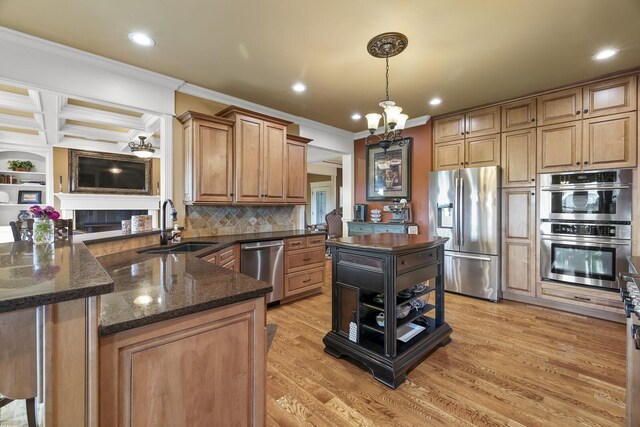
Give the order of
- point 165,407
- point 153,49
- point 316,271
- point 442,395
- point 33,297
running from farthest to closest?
point 316,271, point 153,49, point 442,395, point 165,407, point 33,297

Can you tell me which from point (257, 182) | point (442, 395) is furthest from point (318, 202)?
point (442, 395)

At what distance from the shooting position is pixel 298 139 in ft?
13.3

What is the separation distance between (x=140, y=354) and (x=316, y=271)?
10.1 ft

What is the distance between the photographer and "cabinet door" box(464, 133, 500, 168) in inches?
151

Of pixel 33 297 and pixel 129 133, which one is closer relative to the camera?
pixel 33 297

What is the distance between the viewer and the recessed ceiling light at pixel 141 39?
2.29 metres

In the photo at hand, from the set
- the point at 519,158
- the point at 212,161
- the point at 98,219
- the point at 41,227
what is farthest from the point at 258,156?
the point at 98,219

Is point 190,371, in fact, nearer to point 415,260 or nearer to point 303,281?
point 415,260

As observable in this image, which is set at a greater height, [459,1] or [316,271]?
[459,1]

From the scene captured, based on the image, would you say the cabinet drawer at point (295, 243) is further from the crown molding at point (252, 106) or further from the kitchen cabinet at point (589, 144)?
the kitchen cabinet at point (589, 144)

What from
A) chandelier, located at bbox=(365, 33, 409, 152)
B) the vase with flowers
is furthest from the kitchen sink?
chandelier, located at bbox=(365, 33, 409, 152)

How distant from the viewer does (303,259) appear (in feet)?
12.2

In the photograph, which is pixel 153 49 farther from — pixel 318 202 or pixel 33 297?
pixel 318 202

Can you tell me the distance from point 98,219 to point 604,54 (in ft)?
26.8
